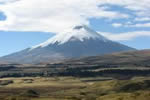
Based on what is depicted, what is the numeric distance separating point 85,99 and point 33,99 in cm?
2738

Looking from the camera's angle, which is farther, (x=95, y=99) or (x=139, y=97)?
(x=95, y=99)

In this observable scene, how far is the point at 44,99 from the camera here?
18775cm

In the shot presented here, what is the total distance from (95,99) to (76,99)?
468 inches

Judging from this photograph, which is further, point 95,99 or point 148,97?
point 95,99

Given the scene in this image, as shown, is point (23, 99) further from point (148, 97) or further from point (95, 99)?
point (148, 97)

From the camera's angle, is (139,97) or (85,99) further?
(85,99)

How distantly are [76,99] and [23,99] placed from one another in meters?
26.3

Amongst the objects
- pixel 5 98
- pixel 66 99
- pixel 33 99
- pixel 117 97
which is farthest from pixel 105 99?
pixel 5 98

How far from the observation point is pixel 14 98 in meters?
187

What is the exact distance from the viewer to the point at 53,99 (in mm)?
188250

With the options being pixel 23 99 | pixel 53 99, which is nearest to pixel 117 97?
pixel 53 99

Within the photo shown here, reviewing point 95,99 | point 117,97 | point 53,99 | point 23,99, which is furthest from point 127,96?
point 23,99

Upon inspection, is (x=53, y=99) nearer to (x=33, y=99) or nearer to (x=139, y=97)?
Result: (x=33, y=99)

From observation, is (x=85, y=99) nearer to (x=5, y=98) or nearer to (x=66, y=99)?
(x=66, y=99)
